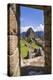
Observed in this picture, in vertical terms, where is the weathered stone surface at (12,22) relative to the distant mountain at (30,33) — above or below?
above

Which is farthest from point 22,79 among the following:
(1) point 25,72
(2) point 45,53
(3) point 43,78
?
(2) point 45,53

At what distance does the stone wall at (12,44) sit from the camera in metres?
1.56

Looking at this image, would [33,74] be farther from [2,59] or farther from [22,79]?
[2,59]

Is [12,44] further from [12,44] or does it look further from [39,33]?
[39,33]

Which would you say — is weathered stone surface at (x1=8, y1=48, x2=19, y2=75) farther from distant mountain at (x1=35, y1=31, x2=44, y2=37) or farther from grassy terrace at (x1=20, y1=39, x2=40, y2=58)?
distant mountain at (x1=35, y1=31, x2=44, y2=37)

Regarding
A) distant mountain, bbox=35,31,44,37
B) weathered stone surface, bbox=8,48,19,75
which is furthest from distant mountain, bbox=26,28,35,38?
weathered stone surface, bbox=8,48,19,75

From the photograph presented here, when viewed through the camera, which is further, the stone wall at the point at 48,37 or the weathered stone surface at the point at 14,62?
the stone wall at the point at 48,37

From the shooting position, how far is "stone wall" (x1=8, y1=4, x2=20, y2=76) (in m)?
1.56

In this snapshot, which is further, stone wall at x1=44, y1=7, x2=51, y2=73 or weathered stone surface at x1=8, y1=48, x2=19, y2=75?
stone wall at x1=44, y1=7, x2=51, y2=73

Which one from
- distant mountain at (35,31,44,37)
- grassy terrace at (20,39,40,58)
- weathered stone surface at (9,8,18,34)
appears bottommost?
grassy terrace at (20,39,40,58)

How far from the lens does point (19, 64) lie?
5.23 feet

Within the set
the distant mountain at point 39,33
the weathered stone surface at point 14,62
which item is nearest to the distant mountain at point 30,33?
the distant mountain at point 39,33

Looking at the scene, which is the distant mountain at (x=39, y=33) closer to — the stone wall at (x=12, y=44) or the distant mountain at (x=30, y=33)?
the distant mountain at (x=30, y=33)

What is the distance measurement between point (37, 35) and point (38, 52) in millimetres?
154
